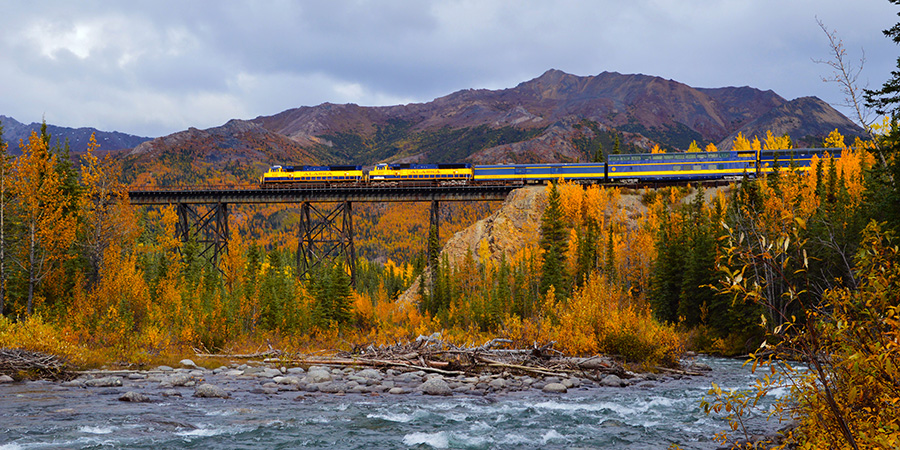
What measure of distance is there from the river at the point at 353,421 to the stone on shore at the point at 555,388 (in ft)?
1.67

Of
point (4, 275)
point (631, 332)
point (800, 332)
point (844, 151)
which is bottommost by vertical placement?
point (631, 332)

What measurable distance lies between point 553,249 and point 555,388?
96.0ft

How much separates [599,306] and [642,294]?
24.8 meters

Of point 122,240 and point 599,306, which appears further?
point 122,240

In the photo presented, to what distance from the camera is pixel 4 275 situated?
26984 millimetres

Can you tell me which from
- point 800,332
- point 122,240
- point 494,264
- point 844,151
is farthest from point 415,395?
point 844,151

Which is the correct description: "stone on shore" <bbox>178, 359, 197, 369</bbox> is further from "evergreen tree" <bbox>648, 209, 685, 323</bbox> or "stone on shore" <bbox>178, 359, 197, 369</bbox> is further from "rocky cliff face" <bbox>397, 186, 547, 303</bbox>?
"rocky cliff face" <bbox>397, 186, 547, 303</bbox>

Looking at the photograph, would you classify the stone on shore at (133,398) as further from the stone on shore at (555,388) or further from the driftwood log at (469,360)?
the stone on shore at (555,388)

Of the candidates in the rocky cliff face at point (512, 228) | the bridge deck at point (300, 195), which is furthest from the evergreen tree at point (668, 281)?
the bridge deck at point (300, 195)

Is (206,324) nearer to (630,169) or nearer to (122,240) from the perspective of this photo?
(122,240)

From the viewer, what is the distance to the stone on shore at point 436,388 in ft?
64.2

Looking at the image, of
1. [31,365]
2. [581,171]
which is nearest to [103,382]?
[31,365]

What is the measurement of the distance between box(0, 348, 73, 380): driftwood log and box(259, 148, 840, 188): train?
42.1m

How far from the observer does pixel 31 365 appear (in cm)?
1980
